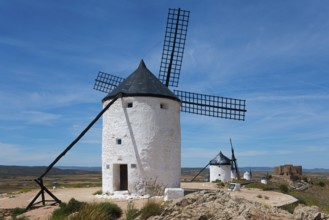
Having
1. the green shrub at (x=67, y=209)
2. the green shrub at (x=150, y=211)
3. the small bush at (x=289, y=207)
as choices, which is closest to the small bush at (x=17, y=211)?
the green shrub at (x=67, y=209)

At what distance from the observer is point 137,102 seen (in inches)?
635

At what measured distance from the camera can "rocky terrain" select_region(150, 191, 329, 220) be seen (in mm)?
9008

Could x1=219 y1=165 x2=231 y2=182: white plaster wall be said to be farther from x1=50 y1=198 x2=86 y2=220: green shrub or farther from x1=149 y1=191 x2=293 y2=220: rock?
x1=149 y1=191 x2=293 y2=220: rock

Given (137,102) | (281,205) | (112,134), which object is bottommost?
(281,205)

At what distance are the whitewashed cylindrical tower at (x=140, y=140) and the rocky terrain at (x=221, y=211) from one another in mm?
5845

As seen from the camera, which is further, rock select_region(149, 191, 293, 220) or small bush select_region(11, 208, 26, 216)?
small bush select_region(11, 208, 26, 216)

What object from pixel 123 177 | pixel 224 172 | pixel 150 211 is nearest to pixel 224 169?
pixel 224 172

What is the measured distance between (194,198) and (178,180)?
6.79m

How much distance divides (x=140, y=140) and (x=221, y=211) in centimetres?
714


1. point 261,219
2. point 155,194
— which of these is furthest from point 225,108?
point 261,219

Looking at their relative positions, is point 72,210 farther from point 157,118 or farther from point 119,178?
point 157,118

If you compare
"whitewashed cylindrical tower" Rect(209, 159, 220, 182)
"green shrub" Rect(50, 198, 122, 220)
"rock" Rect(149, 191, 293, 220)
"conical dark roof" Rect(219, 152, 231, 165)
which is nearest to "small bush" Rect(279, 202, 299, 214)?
"rock" Rect(149, 191, 293, 220)

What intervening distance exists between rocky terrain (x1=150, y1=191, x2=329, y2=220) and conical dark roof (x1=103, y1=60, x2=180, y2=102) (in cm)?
696

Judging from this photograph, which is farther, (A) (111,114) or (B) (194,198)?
(A) (111,114)
